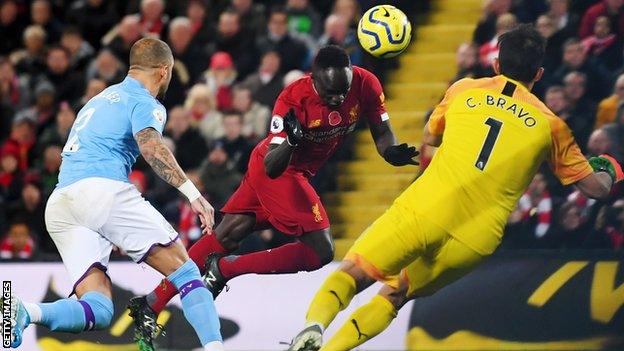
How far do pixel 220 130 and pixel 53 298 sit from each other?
9.72 ft

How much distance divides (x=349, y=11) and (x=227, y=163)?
2000 mm

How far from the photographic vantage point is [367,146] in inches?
530

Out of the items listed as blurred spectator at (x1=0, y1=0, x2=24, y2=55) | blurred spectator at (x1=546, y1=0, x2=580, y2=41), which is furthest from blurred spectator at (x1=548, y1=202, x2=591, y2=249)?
blurred spectator at (x1=0, y1=0, x2=24, y2=55)

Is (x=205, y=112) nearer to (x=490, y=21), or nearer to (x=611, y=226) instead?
(x=490, y=21)

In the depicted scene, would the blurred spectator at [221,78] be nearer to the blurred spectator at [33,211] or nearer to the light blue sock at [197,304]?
the blurred spectator at [33,211]

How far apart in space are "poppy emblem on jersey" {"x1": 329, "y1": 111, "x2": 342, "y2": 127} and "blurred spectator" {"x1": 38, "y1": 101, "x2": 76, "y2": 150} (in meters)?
5.35

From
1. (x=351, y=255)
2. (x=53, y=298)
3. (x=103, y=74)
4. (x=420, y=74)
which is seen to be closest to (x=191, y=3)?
(x=103, y=74)

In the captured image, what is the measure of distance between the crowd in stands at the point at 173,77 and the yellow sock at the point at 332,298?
3547mm

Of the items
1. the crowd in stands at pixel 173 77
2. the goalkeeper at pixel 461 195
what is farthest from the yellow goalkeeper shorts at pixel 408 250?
the crowd in stands at pixel 173 77

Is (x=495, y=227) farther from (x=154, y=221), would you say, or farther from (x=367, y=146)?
(x=367, y=146)

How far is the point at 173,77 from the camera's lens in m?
13.8

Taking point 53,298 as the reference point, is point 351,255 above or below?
above

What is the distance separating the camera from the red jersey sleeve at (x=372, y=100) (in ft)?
29.9

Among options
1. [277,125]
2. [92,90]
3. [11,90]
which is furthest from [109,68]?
[277,125]
